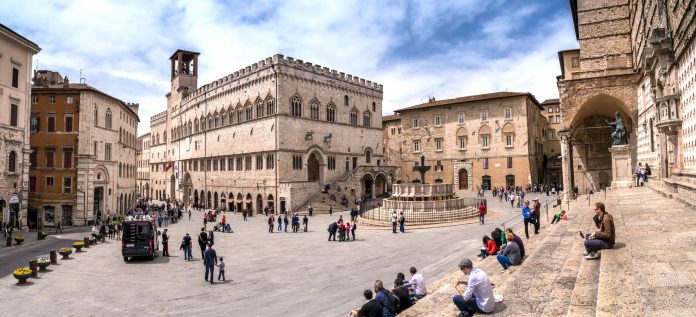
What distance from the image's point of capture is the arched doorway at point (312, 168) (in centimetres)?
4502

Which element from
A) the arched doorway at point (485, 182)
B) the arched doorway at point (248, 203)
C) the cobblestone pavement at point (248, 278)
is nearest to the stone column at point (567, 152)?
the cobblestone pavement at point (248, 278)

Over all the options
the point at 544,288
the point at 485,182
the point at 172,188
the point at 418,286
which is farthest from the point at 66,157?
the point at 485,182

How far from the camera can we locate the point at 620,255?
785 centimetres

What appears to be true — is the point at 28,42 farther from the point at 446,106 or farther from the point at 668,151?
the point at 446,106

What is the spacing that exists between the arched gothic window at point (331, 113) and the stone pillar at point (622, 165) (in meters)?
28.8

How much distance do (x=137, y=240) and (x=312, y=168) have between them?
2855 cm

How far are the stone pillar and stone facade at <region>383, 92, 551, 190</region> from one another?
76.8 feet

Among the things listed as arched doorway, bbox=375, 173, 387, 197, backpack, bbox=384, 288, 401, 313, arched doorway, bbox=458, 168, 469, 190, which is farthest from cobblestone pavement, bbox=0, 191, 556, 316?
arched doorway, bbox=458, 168, 469, 190

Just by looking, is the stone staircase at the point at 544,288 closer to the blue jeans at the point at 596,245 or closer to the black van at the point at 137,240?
the blue jeans at the point at 596,245

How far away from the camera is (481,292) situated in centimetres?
634

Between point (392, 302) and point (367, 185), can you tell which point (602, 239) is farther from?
point (367, 185)

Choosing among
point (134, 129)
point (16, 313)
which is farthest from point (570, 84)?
point (134, 129)

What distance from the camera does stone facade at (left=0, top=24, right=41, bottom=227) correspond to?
88.0ft

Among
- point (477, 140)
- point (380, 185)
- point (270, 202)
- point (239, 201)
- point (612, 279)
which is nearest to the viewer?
point (612, 279)
